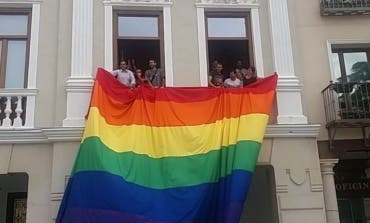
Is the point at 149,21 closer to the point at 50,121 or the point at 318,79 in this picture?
the point at 50,121

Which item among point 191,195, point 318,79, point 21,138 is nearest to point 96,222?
point 191,195

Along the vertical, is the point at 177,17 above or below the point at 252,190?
above

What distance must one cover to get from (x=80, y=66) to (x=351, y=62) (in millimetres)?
6238

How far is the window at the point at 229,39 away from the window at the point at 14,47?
13.1 feet

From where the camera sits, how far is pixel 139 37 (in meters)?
12.0

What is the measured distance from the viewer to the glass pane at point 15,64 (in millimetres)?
11523

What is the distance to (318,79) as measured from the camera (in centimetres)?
1220

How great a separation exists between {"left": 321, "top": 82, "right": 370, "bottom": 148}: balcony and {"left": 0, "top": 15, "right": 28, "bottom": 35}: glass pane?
22.0ft

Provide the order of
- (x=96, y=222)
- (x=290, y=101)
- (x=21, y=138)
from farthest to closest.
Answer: (x=290, y=101)
(x=21, y=138)
(x=96, y=222)

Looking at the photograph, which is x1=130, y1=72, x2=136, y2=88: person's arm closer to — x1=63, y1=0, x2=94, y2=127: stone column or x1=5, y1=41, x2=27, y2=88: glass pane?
x1=63, y1=0, x2=94, y2=127: stone column

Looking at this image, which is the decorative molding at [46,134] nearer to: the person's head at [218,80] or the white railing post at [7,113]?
the white railing post at [7,113]

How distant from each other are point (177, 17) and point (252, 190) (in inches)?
179

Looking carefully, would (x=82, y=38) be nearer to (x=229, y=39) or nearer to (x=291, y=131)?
(x=229, y=39)

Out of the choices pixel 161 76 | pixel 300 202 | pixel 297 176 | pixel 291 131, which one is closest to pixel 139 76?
pixel 161 76
